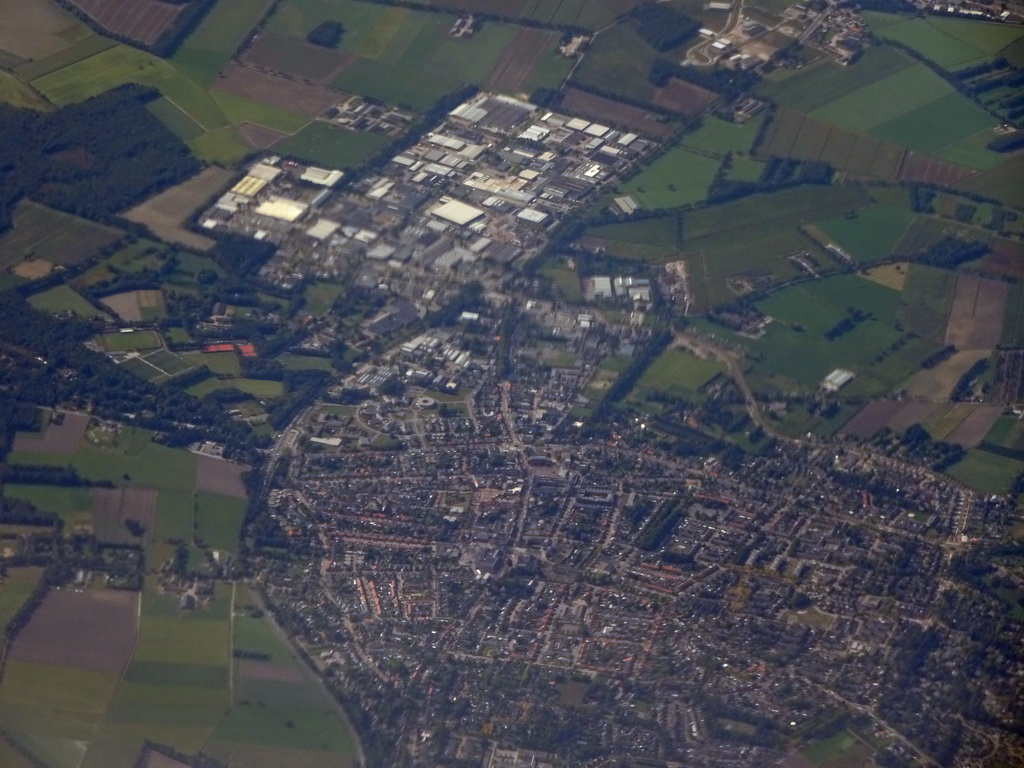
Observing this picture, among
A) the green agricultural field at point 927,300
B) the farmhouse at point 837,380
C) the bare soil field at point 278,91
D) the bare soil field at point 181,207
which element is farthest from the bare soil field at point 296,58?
the farmhouse at point 837,380

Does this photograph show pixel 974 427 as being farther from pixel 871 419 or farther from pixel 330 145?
pixel 330 145

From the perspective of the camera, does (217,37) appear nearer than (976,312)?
No

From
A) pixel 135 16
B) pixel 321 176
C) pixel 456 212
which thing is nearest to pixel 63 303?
pixel 321 176

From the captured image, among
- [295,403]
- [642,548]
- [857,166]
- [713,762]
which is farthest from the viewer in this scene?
[857,166]

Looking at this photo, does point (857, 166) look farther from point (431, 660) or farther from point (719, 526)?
point (431, 660)

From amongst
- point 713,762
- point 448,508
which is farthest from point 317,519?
point 713,762

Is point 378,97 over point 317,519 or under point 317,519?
over

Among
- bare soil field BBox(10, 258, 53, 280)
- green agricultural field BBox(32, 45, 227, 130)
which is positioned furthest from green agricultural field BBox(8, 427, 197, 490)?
green agricultural field BBox(32, 45, 227, 130)
